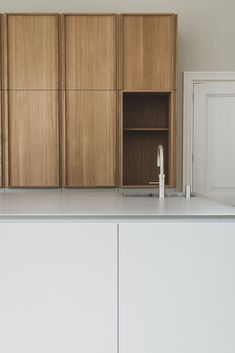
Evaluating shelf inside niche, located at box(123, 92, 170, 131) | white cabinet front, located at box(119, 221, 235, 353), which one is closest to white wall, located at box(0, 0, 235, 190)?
shelf inside niche, located at box(123, 92, 170, 131)

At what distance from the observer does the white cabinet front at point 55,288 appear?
163cm

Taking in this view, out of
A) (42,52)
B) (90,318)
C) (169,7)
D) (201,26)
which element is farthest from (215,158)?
(90,318)

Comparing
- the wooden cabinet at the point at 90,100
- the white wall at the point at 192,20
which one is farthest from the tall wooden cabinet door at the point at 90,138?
the white wall at the point at 192,20

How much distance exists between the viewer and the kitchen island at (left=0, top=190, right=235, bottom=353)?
1.63 metres

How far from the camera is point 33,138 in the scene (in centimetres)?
344

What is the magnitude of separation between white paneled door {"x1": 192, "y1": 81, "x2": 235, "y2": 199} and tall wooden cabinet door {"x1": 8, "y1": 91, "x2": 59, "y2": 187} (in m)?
1.53

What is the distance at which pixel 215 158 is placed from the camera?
402cm

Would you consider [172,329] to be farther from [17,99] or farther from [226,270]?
[17,99]

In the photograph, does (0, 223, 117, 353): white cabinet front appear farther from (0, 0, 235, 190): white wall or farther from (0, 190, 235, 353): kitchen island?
(0, 0, 235, 190): white wall

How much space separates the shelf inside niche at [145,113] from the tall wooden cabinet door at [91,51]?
528 mm

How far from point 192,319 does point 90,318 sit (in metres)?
0.45

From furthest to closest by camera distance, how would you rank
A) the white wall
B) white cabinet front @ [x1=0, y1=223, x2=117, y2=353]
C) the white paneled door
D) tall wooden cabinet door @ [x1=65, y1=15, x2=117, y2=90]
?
the white paneled door < the white wall < tall wooden cabinet door @ [x1=65, y1=15, x2=117, y2=90] < white cabinet front @ [x1=0, y1=223, x2=117, y2=353]

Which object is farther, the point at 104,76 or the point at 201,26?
the point at 201,26

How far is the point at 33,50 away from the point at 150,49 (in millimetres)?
1073
